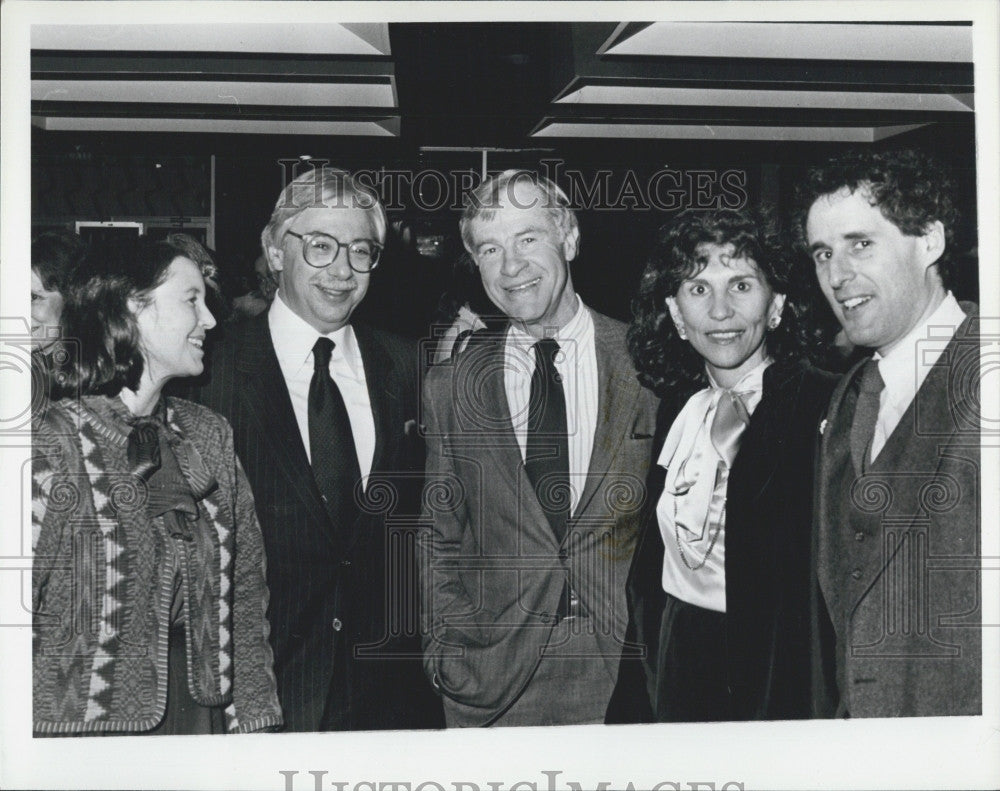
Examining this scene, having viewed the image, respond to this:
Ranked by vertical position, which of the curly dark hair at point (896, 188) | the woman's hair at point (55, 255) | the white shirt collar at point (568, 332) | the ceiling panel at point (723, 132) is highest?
the ceiling panel at point (723, 132)

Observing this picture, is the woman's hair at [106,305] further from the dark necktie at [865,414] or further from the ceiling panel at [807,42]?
the dark necktie at [865,414]

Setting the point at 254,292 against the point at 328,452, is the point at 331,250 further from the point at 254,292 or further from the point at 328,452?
the point at 328,452

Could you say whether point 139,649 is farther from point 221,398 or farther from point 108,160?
point 108,160

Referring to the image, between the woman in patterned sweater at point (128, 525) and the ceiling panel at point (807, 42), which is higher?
the ceiling panel at point (807, 42)

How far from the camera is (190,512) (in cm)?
345

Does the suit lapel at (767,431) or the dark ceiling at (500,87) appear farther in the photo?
the suit lapel at (767,431)

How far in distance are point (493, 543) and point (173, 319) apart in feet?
4.10

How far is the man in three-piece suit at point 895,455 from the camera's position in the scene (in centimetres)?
360

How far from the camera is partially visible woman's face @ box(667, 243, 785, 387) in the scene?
3.57 meters

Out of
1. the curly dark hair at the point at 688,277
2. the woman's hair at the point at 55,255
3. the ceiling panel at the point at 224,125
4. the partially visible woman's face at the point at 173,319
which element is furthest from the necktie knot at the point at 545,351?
the woman's hair at the point at 55,255

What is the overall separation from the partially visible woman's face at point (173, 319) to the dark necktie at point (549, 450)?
1079 mm

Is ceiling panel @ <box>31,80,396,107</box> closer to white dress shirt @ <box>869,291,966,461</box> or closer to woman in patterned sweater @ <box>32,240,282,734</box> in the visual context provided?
woman in patterned sweater @ <box>32,240,282,734</box>

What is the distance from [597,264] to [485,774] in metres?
1.71

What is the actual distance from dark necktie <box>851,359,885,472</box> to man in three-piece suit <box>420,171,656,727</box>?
69cm
